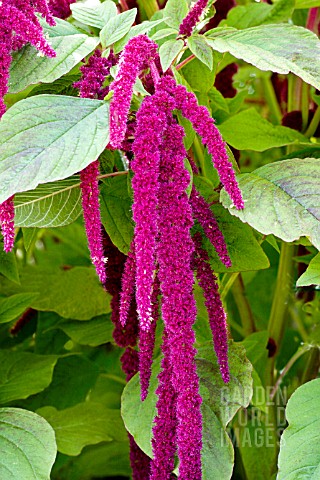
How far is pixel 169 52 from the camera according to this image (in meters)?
0.61

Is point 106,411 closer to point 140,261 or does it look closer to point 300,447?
point 300,447

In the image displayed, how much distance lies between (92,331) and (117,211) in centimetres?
32

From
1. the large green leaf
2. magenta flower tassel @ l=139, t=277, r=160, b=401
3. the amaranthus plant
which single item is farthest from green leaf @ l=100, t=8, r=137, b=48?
the large green leaf

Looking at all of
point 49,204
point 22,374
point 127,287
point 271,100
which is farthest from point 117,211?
point 271,100

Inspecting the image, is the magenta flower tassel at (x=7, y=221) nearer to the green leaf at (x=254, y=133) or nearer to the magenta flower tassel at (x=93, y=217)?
the magenta flower tassel at (x=93, y=217)

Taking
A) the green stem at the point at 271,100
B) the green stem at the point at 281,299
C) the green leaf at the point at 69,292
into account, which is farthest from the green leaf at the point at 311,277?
the green stem at the point at 271,100

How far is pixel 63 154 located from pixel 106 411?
24.4 inches

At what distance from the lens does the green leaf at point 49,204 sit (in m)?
0.72

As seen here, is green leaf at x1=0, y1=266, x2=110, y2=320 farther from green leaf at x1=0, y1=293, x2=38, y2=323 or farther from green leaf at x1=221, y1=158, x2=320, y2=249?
green leaf at x1=221, y1=158, x2=320, y2=249

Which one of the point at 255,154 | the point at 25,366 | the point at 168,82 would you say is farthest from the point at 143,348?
the point at 255,154

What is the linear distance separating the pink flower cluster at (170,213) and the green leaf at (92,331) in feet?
1.41

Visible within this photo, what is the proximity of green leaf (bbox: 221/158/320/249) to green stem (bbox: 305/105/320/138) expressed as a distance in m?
0.36

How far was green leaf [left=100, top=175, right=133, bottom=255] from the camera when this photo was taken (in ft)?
2.44

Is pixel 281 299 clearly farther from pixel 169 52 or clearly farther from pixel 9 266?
pixel 169 52
